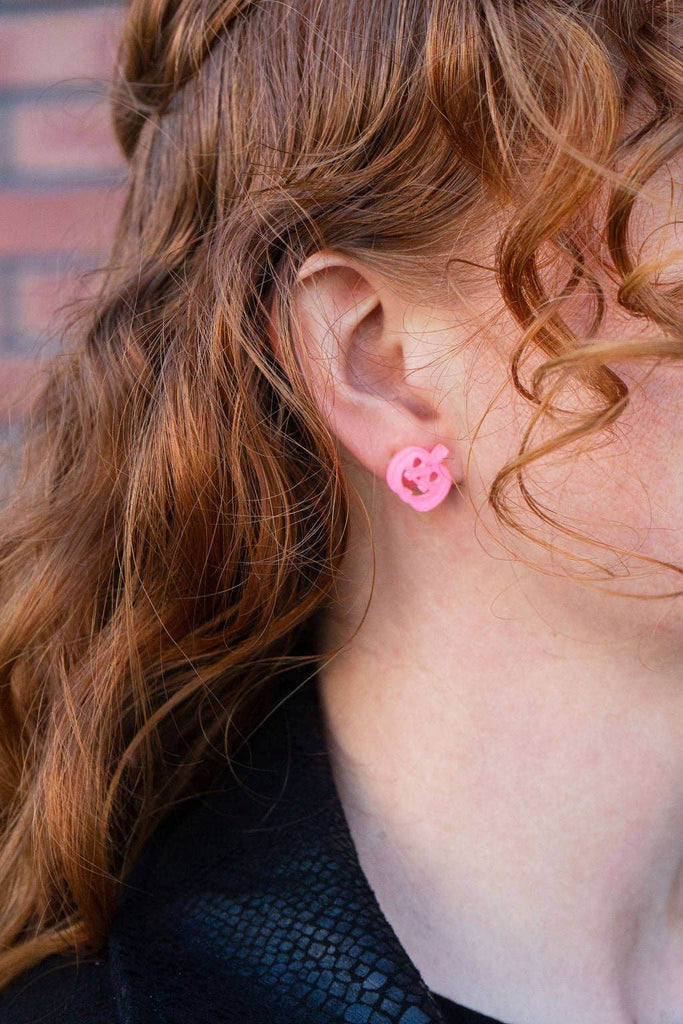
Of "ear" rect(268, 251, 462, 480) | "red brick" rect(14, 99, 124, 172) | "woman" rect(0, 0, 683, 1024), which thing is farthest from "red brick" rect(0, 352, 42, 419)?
"ear" rect(268, 251, 462, 480)

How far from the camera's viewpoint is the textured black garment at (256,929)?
3.10ft

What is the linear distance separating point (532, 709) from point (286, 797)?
33 cm

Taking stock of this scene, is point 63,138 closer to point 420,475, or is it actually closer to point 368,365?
point 368,365

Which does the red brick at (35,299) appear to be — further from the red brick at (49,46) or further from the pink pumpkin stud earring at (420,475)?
the pink pumpkin stud earring at (420,475)

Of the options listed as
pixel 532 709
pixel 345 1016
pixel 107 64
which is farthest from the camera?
pixel 107 64

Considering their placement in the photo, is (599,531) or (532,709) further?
(532,709)

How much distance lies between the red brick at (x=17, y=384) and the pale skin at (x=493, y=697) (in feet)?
1.82

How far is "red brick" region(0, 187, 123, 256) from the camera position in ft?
6.03

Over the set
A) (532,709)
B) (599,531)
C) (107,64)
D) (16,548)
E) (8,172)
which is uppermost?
(107,64)

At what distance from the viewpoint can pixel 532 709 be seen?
1043mm

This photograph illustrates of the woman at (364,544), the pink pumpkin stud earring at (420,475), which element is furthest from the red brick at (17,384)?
the pink pumpkin stud earring at (420,475)

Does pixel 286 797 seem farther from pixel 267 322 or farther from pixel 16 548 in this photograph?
pixel 267 322

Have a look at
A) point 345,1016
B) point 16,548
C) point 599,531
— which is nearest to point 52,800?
point 16,548

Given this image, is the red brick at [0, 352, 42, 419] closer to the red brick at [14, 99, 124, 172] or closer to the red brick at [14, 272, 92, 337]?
the red brick at [14, 272, 92, 337]
